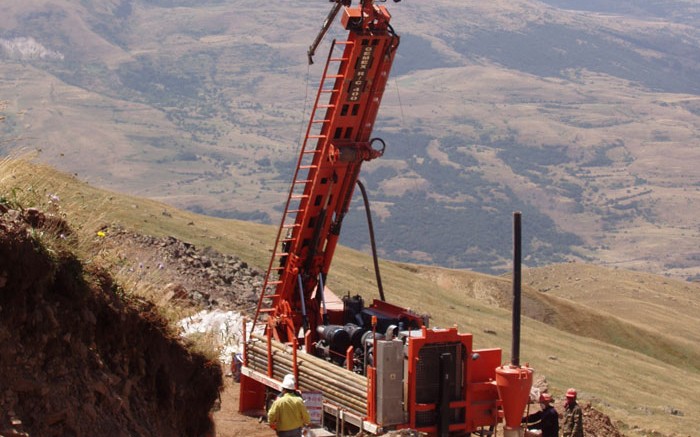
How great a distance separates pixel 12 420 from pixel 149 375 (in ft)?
8.00

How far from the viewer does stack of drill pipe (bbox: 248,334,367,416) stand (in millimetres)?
15312

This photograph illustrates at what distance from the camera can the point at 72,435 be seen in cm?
926

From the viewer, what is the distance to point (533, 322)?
4653cm

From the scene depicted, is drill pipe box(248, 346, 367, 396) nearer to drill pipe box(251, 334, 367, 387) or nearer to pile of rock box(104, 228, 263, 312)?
drill pipe box(251, 334, 367, 387)

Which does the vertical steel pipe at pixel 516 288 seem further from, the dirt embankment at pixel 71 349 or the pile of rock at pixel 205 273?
the pile of rock at pixel 205 273

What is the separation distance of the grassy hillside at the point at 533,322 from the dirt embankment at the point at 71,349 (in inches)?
488

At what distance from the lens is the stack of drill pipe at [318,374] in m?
15.3

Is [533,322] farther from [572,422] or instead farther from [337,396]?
[337,396]

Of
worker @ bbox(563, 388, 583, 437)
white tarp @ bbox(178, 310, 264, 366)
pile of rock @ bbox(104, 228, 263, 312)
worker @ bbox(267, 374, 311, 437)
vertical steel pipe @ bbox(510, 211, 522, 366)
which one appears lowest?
pile of rock @ bbox(104, 228, 263, 312)

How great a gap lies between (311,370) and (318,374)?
0.71ft

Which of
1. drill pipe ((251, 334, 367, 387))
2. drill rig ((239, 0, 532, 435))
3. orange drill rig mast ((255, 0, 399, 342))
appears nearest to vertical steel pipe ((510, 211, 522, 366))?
drill rig ((239, 0, 532, 435))

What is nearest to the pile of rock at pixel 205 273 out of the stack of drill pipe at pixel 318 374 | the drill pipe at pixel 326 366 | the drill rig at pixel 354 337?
the drill rig at pixel 354 337

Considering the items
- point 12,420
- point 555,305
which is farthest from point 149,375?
point 555,305

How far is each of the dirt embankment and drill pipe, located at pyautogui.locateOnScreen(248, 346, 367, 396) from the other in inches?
167
